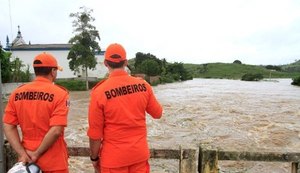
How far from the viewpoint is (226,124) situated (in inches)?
698

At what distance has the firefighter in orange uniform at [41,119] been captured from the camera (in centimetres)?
312

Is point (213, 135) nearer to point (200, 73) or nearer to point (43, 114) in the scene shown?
point (43, 114)

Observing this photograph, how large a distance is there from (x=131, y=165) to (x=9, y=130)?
1.17 meters

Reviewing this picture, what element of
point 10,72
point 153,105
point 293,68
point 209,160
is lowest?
point 293,68

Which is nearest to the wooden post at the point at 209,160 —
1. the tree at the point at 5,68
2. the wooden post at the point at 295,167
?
the wooden post at the point at 295,167

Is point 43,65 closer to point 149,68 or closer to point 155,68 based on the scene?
point 149,68

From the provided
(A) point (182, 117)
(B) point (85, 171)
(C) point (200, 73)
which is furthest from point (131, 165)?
(C) point (200, 73)

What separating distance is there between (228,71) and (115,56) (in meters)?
125

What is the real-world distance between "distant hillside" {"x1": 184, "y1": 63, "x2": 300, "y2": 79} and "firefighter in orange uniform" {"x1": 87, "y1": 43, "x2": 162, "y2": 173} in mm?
111407

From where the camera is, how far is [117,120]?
3152 mm

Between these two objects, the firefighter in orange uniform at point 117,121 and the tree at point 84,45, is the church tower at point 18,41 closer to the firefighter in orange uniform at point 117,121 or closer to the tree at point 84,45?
the tree at point 84,45

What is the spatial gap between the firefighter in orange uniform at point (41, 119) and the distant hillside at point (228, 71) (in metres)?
112

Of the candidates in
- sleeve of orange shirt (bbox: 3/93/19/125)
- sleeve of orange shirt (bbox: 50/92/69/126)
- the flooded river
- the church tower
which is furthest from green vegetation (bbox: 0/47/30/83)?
sleeve of orange shirt (bbox: 50/92/69/126)

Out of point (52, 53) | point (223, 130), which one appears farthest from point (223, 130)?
point (52, 53)
